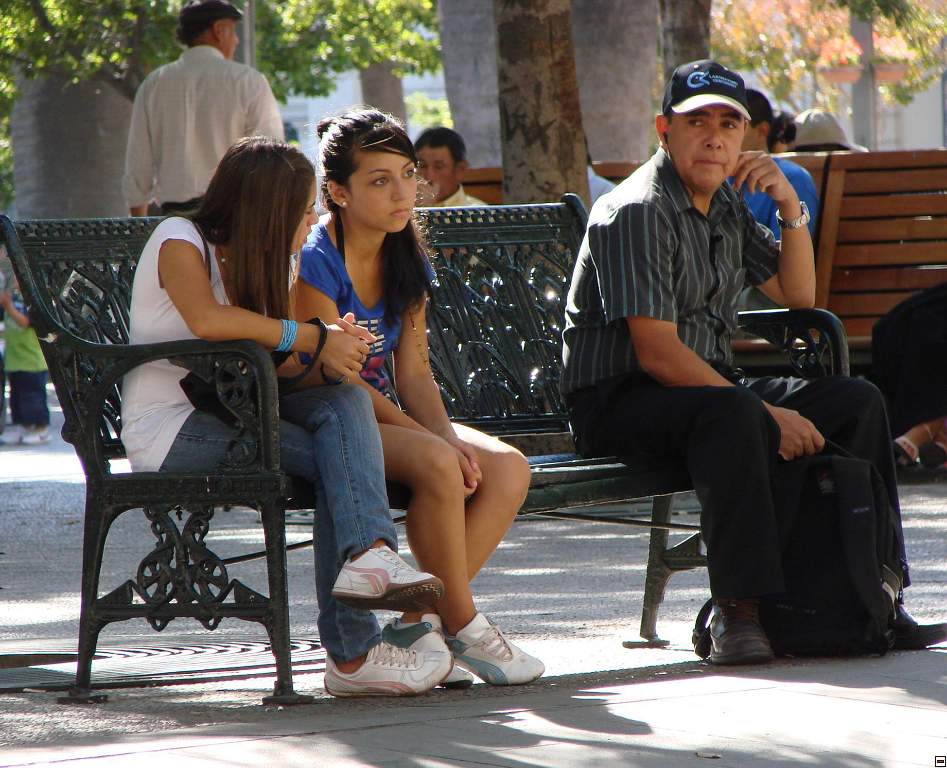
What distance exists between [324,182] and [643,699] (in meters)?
1.64

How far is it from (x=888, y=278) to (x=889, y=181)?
54cm

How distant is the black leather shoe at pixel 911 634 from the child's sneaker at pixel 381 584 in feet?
4.49

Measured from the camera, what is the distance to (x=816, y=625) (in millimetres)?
4504

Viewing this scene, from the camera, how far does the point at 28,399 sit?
15.2 m

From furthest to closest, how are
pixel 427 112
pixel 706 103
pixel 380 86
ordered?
pixel 427 112 < pixel 380 86 < pixel 706 103

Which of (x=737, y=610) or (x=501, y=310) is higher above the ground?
(x=501, y=310)

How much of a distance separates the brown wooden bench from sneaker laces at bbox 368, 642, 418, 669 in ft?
19.7

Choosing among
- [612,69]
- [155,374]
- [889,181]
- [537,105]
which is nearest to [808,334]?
[155,374]

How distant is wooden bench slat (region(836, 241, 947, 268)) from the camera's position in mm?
9672

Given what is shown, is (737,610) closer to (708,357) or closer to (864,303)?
(708,357)

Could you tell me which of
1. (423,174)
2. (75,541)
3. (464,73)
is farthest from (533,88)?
(464,73)

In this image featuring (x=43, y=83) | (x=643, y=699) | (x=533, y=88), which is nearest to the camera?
(x=643, y=699)

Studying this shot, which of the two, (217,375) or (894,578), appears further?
(894,578)

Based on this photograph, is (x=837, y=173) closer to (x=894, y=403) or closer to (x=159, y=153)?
(x=894, y=403)
